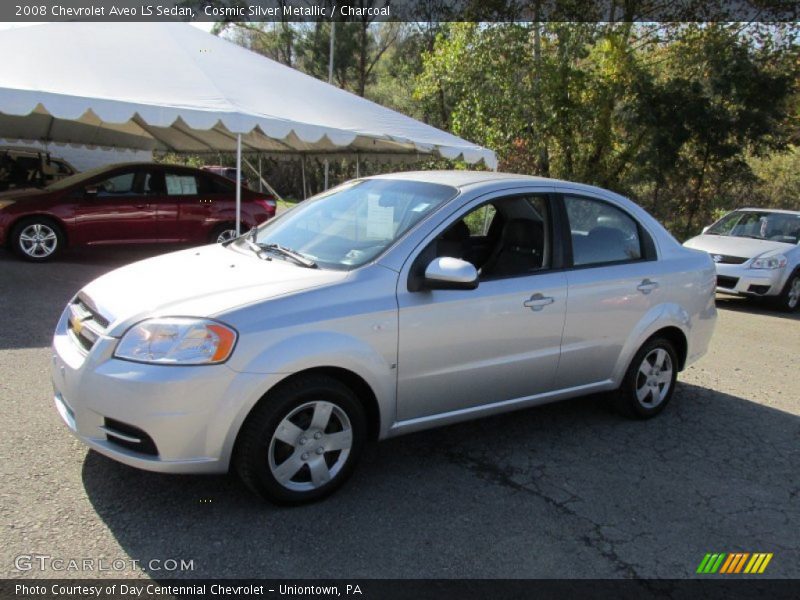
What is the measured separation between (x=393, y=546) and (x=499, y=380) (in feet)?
4.12

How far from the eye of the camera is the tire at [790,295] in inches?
390

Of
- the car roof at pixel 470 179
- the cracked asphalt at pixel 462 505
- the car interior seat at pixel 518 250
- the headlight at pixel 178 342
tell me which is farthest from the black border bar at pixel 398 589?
the car roof at pixel 470 179

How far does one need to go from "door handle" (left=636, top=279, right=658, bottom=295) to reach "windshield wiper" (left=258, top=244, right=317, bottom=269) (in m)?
2.30

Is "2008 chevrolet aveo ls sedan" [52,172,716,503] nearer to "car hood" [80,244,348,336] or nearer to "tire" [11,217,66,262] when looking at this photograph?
"car hood" [80,244,348,336]

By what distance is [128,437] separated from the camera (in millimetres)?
2982

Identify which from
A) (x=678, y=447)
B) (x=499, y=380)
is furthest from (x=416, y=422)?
(x=678, y=447)

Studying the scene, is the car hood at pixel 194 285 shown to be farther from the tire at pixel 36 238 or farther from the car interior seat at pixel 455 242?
the tire at pixel 36 238

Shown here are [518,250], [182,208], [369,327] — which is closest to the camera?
[369,327]

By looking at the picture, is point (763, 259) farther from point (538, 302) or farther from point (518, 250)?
point (538, 302)

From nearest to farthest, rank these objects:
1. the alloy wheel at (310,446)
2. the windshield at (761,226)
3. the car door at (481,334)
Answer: the alloy wheel at (310,446)
the car door at (481,334)
the windshield at (761,226)

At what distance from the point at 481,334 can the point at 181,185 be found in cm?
821

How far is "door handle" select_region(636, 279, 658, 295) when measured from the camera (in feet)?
14.8

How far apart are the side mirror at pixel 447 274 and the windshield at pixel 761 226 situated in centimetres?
905

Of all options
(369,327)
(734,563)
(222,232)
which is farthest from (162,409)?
(222,232)
